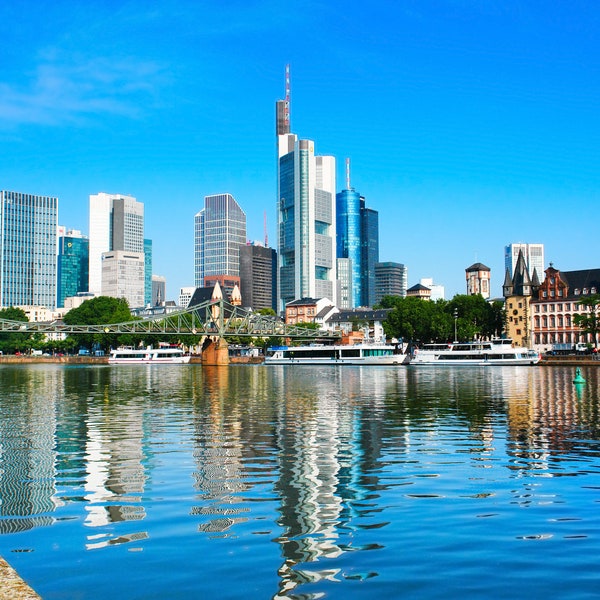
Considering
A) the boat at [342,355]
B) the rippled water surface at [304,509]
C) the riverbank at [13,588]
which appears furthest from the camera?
the boat at [342,355]

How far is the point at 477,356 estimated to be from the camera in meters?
124

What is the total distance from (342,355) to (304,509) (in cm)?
12317

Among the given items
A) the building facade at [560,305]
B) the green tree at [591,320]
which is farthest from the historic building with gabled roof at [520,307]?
the green tree at [591,320]

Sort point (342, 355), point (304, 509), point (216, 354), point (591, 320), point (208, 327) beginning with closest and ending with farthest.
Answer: point (304, 509)
point (591, 320)
point (342, 355)
point (216, 354)
point (208, 327)

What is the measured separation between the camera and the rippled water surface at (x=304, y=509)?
419 inches

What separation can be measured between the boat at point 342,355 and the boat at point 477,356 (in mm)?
4735

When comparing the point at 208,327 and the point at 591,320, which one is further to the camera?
the point at 208,327

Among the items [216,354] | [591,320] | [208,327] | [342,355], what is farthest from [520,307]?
[208,327]

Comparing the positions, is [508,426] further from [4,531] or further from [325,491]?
[4,531]

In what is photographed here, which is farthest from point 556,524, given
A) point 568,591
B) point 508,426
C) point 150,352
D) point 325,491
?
point 150,352

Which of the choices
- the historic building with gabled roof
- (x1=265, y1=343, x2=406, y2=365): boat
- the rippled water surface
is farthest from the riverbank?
the historic building with gabled roof

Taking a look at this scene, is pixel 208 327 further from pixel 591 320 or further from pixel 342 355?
pixel 591 320

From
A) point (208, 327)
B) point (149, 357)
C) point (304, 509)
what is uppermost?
point (208, 327)

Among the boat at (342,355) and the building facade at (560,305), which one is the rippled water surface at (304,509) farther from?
the building facade at (560,305)
